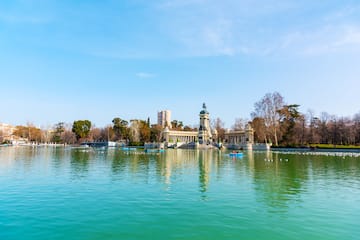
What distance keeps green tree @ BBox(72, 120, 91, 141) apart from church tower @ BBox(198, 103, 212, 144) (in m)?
53.1

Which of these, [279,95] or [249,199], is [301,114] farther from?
[249,199]

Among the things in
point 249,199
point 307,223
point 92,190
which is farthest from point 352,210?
point 92,190

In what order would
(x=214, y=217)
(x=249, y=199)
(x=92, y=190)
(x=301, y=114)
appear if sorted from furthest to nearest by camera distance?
(x=301, y=114), (x=92, y=190), (x=249, y=199), (x=214, y=217)

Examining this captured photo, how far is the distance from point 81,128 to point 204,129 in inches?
2176

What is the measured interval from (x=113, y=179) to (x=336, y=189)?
45.6 ft

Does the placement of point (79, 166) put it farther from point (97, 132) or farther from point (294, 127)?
point (97, 132)

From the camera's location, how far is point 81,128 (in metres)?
114

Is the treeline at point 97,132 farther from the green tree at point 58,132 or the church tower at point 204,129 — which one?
the church tower at point 204,129

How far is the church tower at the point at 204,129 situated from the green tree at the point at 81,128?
5311 cm

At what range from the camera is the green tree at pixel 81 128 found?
11362cm

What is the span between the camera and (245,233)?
336 inches

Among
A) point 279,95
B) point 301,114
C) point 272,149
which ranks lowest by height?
point 272,149

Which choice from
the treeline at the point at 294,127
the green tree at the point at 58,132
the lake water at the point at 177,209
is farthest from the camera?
the green tree at the point at 58,132

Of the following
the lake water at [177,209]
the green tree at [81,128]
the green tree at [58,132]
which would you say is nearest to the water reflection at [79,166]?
the lake water at [177,209]
